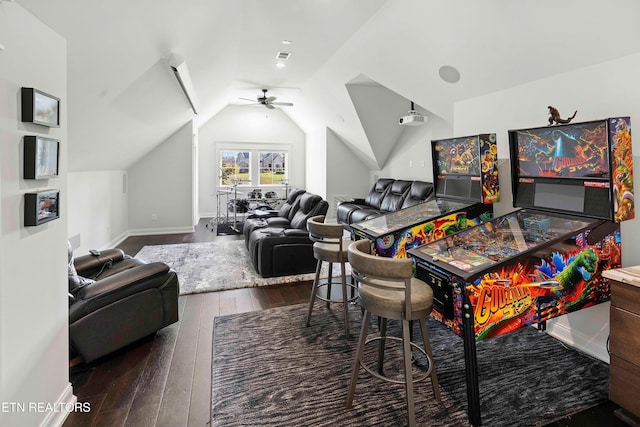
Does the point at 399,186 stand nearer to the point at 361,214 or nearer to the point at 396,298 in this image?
Result: the point at 361,214

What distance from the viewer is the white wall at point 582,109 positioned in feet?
7.36

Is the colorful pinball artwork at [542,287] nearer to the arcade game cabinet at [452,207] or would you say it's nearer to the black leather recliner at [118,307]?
Answer: the arcade game cabinet at [452,207]

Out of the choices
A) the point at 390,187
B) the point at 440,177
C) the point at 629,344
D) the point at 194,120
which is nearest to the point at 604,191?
the point at 629,344

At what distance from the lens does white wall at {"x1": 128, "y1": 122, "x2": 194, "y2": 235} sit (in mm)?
6809

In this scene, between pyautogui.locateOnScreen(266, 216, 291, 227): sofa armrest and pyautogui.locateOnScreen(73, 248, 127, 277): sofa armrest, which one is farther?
pyautogui.locateOnScreen(266, 216, 291, 227): sofa armrest

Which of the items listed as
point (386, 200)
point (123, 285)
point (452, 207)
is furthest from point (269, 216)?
point (123, 285)

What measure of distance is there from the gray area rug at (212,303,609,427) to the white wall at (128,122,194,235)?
4.78 m

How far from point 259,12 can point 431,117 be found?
360 cm

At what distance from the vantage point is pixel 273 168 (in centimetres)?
979

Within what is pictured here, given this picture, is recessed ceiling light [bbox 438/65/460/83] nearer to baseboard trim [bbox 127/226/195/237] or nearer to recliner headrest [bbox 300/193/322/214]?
recliner headrest [bbox 300/193/322/214]

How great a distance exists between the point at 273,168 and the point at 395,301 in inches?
330

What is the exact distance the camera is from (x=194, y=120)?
23.4ft

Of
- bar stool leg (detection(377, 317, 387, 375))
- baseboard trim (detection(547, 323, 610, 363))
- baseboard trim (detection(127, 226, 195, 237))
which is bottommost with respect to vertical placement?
baseboard trim (detection(547, 323, 610, 363))

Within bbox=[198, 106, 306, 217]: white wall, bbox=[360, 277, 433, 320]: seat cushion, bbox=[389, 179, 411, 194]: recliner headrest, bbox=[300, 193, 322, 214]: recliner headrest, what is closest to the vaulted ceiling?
bbox=[389, 179, 411, 194]: recliner headrest
